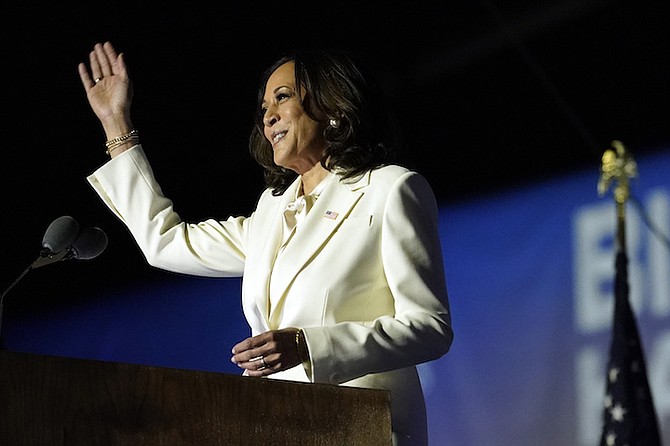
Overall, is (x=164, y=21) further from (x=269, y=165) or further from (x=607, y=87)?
(x=269, y=165)

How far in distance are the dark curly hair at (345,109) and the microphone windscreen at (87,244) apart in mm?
458

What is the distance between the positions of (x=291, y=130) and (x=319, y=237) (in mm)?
265

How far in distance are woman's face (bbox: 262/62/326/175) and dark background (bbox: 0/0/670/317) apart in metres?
1.79

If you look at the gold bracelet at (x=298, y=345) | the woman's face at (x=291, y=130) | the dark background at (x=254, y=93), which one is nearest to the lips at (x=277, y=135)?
the woman's face at (x=291, y=130)

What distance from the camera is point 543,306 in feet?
12.5

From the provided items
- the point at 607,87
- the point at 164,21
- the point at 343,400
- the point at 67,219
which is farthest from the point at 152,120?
the point at 343,400

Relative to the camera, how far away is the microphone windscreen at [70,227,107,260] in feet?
6.77

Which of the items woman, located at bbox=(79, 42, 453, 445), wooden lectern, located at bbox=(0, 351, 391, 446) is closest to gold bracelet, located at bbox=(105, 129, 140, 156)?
woman, located at bbox=(79, 42, 453, 445)

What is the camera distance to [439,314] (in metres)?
2.00

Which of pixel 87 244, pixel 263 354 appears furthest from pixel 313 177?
pixel 263 354

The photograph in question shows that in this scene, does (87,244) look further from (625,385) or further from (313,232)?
(625,385)

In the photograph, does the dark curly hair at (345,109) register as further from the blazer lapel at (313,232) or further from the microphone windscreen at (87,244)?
the microphone windscreen at (87,244)

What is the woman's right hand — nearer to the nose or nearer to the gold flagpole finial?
the nose

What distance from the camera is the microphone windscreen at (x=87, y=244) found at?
2062 mm
